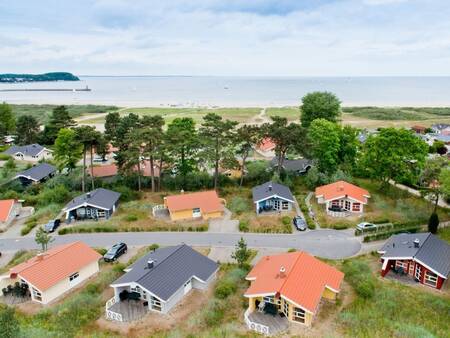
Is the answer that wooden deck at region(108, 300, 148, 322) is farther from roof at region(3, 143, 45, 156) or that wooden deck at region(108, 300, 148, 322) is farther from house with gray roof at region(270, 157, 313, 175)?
roof at region(3, 143, 45, 156)

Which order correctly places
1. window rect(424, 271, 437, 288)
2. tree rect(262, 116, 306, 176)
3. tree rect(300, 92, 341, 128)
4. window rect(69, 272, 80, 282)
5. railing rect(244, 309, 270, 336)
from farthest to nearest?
tree rect(300, 92, 341, 128) → tree rect(262, 116, 306, 176) → window rect(69, 272, 80, 282) → window rect(424, 271, 437, 288) → railing rect(244, 309, 270, 336)

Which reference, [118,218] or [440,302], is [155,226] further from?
[440,302]

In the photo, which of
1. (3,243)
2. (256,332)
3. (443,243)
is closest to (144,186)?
(3,243)

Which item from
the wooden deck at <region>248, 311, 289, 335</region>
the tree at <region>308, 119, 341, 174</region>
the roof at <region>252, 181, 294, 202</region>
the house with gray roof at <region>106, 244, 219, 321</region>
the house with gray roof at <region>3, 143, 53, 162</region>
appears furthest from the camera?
the house with gray roof at <region>3, 143, 53, 162</region>

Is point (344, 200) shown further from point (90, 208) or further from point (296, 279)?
point (90, 208)

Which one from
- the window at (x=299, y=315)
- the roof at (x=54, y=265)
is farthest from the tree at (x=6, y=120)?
the window at (x=299, y=315)

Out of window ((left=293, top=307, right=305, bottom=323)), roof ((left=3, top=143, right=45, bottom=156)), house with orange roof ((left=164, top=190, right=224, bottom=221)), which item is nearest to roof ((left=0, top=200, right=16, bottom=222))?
house with orange roof ((left=164, top=190, right=224, bottom=221))

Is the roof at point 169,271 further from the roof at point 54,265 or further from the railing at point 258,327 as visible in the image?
the railing at point 258,327
